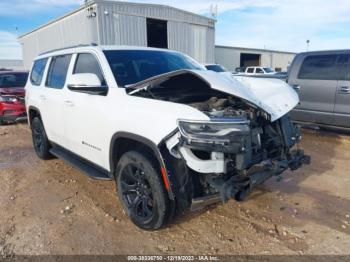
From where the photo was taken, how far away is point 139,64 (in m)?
4.04

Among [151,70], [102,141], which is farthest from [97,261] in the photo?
[151,70]

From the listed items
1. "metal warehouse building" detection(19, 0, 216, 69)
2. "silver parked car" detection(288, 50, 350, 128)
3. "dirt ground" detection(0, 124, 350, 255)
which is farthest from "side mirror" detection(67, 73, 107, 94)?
"metal warehouse building" detection(19, 0, 216, 69)

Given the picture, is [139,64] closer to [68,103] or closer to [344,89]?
[68,103]

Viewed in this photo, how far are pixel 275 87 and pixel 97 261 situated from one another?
2660 millimetres

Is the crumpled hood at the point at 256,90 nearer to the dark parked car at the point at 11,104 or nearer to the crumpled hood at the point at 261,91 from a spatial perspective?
the crumpled hood at the point at 261,91

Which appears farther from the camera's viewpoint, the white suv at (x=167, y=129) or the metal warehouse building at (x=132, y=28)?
the metal warehouse building at (x=132, y=28)

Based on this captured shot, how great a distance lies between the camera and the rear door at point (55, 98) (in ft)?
15.2

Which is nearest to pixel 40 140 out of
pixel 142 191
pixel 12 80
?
pixel 142 191

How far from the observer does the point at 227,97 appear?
11.1ft

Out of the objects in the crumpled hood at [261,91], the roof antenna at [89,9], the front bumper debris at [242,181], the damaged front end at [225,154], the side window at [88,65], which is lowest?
the front bumper debris at [242,181]

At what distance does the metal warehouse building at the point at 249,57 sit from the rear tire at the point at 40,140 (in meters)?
26.7

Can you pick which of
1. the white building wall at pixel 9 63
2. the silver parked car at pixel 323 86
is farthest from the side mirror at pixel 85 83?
the white building wall at pixel 9 63

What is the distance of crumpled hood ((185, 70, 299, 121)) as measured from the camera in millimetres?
2910

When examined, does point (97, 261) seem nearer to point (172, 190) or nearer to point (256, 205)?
point (172, 190)
